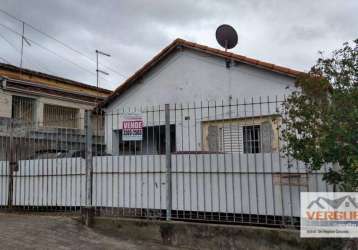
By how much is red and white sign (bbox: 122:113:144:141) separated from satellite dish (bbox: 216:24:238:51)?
6.20 m

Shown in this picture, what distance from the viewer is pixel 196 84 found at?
12055 mm

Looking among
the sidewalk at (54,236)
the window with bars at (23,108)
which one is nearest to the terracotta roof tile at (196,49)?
the window with bars at (23,108)

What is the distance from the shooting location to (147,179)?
727 centimetres

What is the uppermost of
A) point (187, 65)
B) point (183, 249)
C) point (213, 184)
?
point (187, 65)

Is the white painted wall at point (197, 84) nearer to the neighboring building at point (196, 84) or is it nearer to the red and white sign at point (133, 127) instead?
the neighboring building at point (196, 84)

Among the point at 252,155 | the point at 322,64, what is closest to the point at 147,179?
the point at 252,155

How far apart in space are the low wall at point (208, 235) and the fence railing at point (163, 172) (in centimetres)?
35

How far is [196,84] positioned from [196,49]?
1119 millimetres

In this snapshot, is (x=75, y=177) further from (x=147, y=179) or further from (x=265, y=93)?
(x=265, y=93)

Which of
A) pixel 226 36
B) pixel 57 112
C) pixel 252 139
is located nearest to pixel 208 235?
pixel 252 139

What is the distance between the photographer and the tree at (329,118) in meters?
4.47

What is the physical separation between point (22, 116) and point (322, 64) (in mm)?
14390

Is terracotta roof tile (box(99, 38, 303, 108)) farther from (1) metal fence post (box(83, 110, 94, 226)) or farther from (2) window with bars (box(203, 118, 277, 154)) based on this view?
(1) metal fence post (box(83, 110, 94, 226))

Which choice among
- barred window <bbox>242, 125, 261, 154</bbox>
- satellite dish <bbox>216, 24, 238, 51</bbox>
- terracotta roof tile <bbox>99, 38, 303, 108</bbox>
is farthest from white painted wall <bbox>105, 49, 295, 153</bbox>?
barred window <bbox>242, 125, 261, 154</bbox>
